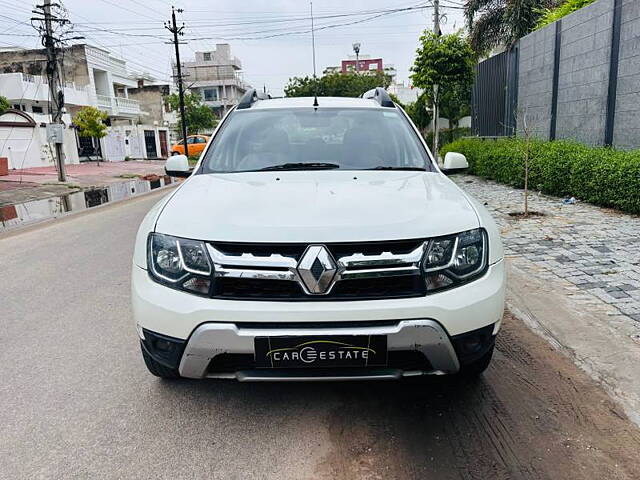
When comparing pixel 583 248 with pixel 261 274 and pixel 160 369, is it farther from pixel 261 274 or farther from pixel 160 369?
pixel 160 369

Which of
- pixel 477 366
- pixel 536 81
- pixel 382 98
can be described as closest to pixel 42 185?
pixel 536 81

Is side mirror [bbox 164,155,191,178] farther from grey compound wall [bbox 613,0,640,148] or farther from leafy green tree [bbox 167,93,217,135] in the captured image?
leafy green tree [bbox 167,93,217,135]

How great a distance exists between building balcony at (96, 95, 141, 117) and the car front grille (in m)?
43.1

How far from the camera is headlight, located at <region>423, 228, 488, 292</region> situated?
7.90 ft

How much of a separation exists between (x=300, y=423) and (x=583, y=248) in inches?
176

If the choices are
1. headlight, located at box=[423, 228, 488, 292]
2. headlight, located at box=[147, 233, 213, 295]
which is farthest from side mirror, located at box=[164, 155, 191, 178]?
headlight, located at box=[423, 228, 488, 292]

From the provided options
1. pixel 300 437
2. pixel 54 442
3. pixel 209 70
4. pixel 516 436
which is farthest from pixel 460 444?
pixel 209 70

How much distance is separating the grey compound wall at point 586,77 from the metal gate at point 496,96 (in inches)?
35.2

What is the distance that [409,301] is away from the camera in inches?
92.4

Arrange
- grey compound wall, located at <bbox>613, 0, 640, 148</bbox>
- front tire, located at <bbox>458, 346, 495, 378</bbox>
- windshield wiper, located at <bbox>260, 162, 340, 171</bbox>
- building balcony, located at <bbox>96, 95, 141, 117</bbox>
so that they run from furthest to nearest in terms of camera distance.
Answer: building balcony, located at <bbox>96, 95, 141, 117</bbox>
grey compound wall, located at <bbox>613, 0, 640, 148</bbox>
windshield wiper, located at <bbox>260, 162, 340, 171</bbox>
front tire, located at <bbox>458, 346, 495, 378</bbox>

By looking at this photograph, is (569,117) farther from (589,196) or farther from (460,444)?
(460,444)

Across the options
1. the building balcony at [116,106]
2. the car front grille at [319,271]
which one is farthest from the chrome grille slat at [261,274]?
the building balcony at [116,106]

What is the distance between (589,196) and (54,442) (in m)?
8.42

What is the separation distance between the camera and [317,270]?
233 centimetres
